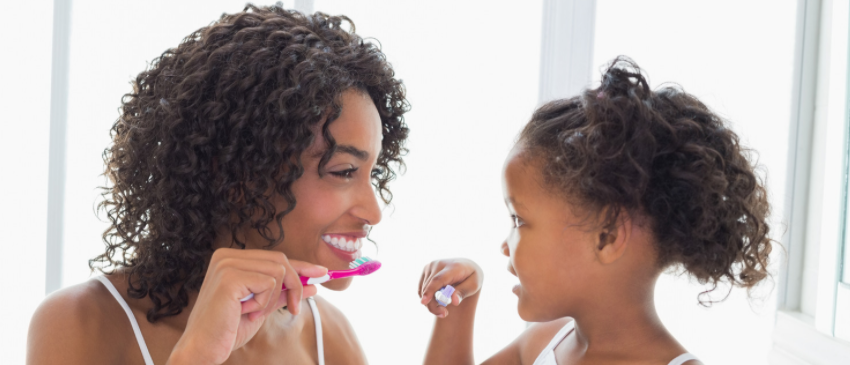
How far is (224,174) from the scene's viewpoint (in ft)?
2.91

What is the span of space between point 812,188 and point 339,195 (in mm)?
1202

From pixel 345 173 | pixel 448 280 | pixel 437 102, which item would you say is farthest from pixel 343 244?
pixel 437 102

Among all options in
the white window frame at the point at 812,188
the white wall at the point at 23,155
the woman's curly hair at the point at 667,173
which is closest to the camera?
the woman's curly hair at the point at 667,173

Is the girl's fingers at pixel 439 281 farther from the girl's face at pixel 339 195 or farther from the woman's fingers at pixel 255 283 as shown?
the woman's fingers at pixel 255 283

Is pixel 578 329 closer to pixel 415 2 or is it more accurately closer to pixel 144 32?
pixel 415 2

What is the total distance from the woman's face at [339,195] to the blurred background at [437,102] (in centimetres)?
52

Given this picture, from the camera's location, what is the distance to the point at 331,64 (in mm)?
915

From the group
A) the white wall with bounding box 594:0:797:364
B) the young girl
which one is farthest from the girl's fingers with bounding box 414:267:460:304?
the white wall with bounding box 594:0:797:364

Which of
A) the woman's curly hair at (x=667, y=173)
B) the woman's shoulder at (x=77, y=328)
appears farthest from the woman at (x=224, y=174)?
the woman's curly hair at (x=667, y=173)

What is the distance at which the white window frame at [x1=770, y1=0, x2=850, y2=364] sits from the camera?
49.3 inches

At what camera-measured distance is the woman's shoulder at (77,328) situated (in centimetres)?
80

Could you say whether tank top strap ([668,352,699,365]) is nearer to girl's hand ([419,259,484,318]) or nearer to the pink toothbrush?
girl's hand ([419,259,484,318])

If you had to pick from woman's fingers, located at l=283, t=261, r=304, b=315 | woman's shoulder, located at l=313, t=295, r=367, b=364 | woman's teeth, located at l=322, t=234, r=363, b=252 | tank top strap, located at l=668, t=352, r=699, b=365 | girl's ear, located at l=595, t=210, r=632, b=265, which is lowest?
woman's shoulder, located at l=313, t=295, r=367, b=364

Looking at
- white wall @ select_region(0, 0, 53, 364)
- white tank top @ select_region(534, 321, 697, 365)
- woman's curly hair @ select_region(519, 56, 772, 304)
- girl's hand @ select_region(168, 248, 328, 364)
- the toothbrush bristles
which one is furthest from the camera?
white wall @ select_region(0, 0, 53, 364)
